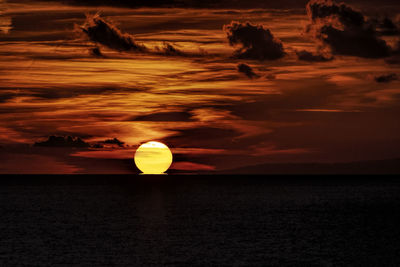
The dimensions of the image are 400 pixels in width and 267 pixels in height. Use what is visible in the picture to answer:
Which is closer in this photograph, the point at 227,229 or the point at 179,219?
the point at 227,229

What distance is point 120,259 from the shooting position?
51.1 metres

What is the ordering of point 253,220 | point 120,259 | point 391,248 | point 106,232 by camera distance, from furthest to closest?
1. point 253,220
2. point 106,232
3. point 391,248
4. point 120,259

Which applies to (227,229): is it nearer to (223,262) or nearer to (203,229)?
(203,229)

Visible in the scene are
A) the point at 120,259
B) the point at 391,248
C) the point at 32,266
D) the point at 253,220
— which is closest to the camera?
the point at 32,266

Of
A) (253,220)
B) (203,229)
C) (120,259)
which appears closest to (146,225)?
(203,229)

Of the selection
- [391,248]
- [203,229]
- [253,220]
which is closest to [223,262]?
[391,248]

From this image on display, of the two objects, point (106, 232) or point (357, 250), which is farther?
point (106, 232)

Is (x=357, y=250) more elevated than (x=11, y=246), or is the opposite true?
(x=11, y=246)

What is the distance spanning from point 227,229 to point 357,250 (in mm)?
20308

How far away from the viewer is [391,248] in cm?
5972

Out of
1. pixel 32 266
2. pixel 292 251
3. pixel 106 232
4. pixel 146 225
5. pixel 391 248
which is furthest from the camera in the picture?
pixel 146 225

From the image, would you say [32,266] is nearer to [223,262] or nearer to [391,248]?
[223,262]

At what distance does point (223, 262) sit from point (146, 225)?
3090cm

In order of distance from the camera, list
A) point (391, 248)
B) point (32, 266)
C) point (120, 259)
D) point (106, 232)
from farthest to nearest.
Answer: point (106, 232) < point (391, 248) < point (120, 259) < point (32, 266)
